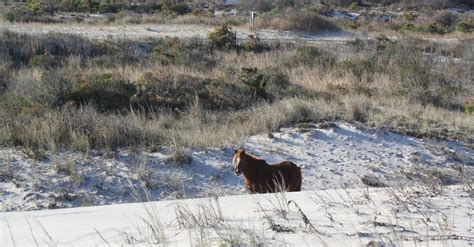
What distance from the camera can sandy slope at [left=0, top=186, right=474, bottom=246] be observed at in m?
4.20

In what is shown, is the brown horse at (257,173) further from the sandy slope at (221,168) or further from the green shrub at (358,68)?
the green shrub at (358,68)

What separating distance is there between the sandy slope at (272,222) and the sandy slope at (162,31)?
66.2ft

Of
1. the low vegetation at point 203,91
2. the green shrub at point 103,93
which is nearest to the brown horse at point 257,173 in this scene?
the low vegetation at point 203,91

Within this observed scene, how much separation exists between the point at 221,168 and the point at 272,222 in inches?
170

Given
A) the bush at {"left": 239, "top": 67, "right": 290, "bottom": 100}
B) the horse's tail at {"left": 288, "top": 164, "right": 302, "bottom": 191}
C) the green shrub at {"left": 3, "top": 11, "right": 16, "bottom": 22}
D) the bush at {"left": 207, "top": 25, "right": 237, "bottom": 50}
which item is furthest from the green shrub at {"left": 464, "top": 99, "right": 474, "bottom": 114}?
the green shrub at {"left": 3, "top": 11, "right": 16, "bottom": 22}

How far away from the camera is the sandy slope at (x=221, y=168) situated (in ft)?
24.9

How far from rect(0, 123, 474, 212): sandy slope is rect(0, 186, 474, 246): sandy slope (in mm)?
1199

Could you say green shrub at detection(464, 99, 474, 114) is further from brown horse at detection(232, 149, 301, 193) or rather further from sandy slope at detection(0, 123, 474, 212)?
brown horse at detection(232, 149, 301, 193)

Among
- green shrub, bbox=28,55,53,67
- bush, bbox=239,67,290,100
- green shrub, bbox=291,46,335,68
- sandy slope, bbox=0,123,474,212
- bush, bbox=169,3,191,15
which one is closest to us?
sandy slope, bbox=0,123,474,212

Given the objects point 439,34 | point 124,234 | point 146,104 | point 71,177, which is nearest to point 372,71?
point 146,104

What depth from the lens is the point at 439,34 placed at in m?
35.9

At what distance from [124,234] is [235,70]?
12987mm

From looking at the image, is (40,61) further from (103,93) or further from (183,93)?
(183,93)

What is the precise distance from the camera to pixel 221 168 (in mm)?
8883
